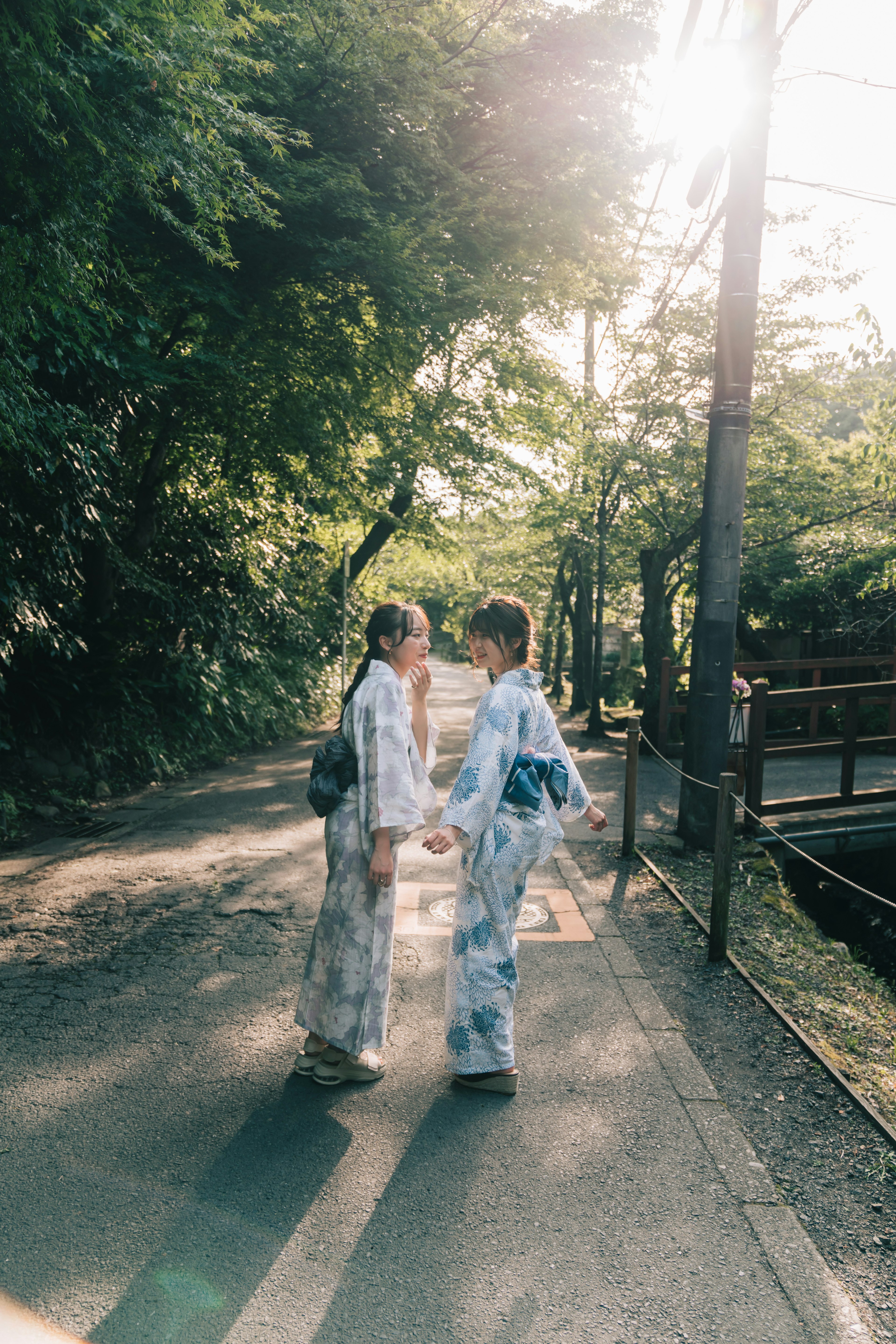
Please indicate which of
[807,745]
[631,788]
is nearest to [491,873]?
[631,788]

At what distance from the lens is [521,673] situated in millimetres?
3570

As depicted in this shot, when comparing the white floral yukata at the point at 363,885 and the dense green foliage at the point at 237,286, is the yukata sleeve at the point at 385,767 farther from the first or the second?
the dense green foliage at the point at 237,286

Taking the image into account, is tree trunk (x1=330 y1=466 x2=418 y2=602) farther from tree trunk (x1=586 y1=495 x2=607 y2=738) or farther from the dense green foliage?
tree trunk (x1=586 y1=495 x2=607 y2=738)

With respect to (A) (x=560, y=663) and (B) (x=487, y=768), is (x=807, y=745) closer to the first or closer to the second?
(B) (x=487, y=768)

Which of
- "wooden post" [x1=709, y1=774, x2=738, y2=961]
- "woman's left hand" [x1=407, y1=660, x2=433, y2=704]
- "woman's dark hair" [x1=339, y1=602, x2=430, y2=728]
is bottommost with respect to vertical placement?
"wooden post" [x1=709, y1=774, x2=738, y2=961]

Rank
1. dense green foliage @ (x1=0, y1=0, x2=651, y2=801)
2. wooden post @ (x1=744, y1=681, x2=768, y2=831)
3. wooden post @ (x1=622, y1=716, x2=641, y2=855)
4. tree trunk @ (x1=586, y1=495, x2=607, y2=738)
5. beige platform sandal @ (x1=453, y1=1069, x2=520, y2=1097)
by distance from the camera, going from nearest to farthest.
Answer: beige platform sandal @ (x1=453, y1=1069, x2=520, y2=1097)
dense green foliage @ (x1=0, y1=0, x2=651, y2=801)
wooden post @ (x1=622, y1=716, x2=641, y2=855)
wooden post @ (x1=744, y1=681, x2=768, y2=831)
tree trunk @ (x1=586, y1=495, x2=607, y2=738)

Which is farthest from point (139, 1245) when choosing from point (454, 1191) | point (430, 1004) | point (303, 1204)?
point (430, 1004)

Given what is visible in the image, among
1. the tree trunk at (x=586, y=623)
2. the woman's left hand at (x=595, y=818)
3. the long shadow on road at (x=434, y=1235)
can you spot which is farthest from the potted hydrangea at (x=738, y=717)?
the tree trunk at (x=586, y=623)

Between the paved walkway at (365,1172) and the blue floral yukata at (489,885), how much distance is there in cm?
25

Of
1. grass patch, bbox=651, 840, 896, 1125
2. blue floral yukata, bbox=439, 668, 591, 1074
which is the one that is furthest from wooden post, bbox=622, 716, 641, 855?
blue floral yukata, bbox=439, 668, 591, 1074

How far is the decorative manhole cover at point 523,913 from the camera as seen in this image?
5.62 m

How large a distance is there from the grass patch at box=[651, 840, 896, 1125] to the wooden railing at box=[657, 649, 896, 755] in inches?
138

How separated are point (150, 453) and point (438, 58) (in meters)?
5.33

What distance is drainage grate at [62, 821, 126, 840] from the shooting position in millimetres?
7387
